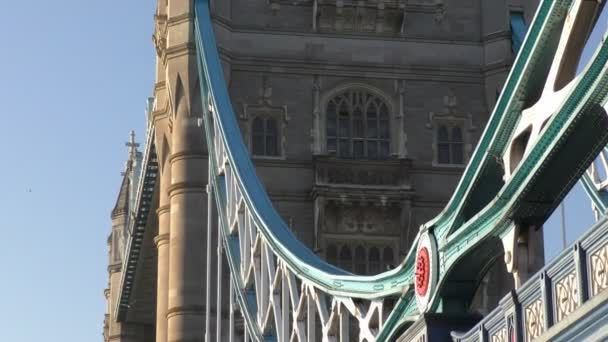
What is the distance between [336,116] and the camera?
1720 inches

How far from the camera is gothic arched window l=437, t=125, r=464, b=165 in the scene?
4391 cm

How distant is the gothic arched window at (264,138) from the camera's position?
142 feet

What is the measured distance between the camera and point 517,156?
18234 mm

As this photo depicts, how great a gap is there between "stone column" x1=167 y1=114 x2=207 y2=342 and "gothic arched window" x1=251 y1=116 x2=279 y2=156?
1.46 m

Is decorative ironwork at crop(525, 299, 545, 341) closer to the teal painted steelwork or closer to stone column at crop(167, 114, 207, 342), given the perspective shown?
the teal painted steelwork

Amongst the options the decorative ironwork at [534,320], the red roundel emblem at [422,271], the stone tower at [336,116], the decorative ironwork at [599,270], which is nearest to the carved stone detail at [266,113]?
the stone tower at [336,116]

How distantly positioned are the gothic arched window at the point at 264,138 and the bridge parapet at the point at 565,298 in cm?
2626

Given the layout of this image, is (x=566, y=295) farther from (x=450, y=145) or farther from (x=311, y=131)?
(x=450, y=145)

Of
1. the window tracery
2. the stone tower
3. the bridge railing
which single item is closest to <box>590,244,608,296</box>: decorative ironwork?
the bridge railing

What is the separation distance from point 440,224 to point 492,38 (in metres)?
24.6

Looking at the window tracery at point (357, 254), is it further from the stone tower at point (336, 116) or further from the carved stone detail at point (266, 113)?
the carved stone detail at point (266, 113)

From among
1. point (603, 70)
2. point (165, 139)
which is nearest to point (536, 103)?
point (603, 70)

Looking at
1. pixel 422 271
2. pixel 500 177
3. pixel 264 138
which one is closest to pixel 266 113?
pixel 264 138

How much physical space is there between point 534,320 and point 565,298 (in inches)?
36.4
